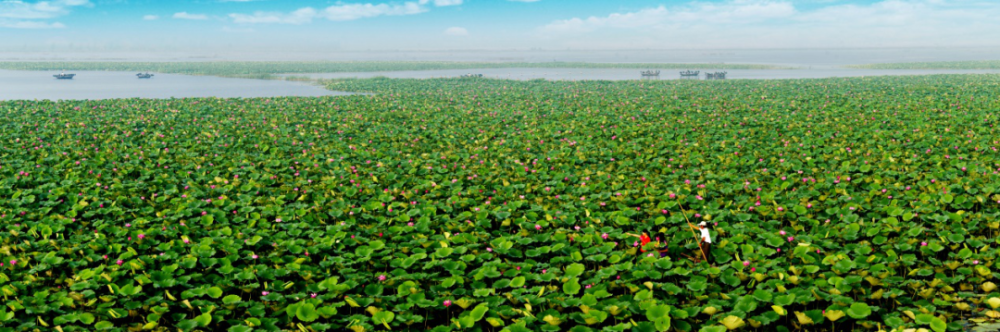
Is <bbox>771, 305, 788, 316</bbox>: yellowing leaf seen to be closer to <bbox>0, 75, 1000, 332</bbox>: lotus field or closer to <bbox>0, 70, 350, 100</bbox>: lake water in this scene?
<bbox>0, 75, 1000, 332</bbox>: lotus field

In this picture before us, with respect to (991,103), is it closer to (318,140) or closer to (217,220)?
(318,140)

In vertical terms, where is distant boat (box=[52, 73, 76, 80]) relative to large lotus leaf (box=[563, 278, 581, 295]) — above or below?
above

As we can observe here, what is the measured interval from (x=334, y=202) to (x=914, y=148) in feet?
36.4

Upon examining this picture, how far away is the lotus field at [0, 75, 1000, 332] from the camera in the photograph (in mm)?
5219

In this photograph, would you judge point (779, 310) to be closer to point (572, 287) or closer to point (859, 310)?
point (859, 310)

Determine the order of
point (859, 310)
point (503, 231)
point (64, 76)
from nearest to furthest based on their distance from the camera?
point (859, 310) → point (503, 231) → point (64, 76)

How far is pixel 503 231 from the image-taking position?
293 inches

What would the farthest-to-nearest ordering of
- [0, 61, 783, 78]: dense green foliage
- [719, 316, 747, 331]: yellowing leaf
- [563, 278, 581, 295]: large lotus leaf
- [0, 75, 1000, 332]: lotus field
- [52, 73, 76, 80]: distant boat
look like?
1. [0, 61, 783, 78]: dense green foliage
2. [52, 73, 76, 80]: distant boat
3. [563, 278, 581, 295]: large lotus leaf
4. [0, 75, 1000, 332]: lotus field
5. [719, 316, 747, 331]: yellowing leaf

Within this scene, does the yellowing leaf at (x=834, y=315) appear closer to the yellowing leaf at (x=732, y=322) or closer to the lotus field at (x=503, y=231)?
the lotus field at (x=503, y=231)

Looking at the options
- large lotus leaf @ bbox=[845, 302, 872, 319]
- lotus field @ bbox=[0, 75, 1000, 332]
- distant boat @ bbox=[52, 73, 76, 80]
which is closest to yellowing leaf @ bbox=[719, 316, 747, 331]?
lotus field @ bbox=[0, 75, 1000, 332]

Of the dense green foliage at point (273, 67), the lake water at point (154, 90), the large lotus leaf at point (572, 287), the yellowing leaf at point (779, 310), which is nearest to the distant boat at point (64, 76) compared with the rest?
the lake water at point (154, 90)

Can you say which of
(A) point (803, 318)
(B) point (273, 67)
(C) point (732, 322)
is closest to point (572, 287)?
(C) point (732, 322)

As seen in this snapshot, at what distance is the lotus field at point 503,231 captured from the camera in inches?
205

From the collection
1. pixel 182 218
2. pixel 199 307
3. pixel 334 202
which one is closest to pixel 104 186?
pixel 182 218
